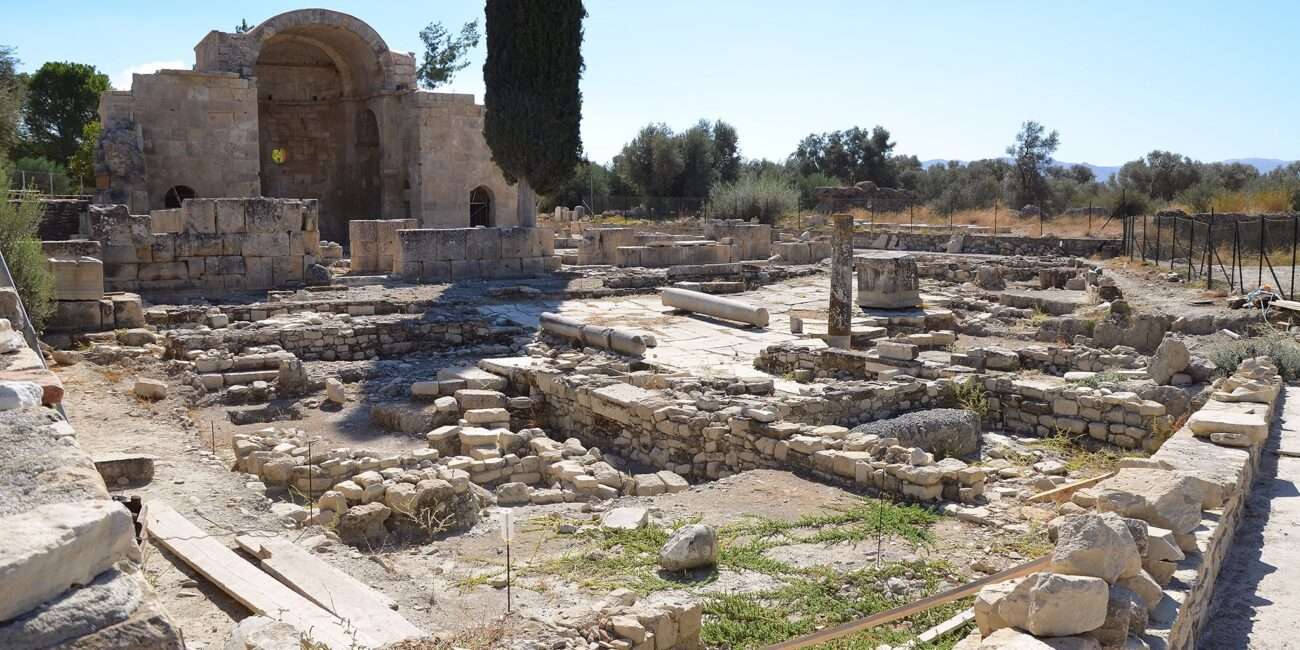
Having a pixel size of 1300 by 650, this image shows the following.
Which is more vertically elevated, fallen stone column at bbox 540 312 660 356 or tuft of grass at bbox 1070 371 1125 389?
fallen stone column at bbox 540 312 660 356

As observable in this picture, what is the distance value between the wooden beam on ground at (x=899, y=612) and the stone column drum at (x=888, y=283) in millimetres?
12065

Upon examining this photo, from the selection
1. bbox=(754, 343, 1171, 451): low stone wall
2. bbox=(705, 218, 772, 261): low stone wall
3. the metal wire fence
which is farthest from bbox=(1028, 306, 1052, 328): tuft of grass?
bbox=(705, 218, 772, 261): low stone wall

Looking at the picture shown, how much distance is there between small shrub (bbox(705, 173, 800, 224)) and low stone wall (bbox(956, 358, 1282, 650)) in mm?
28688

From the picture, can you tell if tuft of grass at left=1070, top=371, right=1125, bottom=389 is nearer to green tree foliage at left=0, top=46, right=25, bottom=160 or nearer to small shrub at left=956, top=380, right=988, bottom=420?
small shrub at left=956, top=380, right=988, bottom=420

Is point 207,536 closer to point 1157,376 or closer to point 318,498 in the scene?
point 318,498

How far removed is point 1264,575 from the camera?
571 centimetres

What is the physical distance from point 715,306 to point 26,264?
362 inches

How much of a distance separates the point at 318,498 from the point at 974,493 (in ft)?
16.5

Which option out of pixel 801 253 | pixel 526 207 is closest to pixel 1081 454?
pixel 526 207

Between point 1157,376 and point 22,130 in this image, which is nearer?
point 1157,376

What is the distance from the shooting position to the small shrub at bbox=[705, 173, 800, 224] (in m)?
35.3

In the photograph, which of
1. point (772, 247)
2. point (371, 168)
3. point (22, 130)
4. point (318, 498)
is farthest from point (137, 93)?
point (22, 130)

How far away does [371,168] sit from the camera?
90.1 feet

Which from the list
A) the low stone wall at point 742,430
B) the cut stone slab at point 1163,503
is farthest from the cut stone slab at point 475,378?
the cut stone slab at point 1163,503
